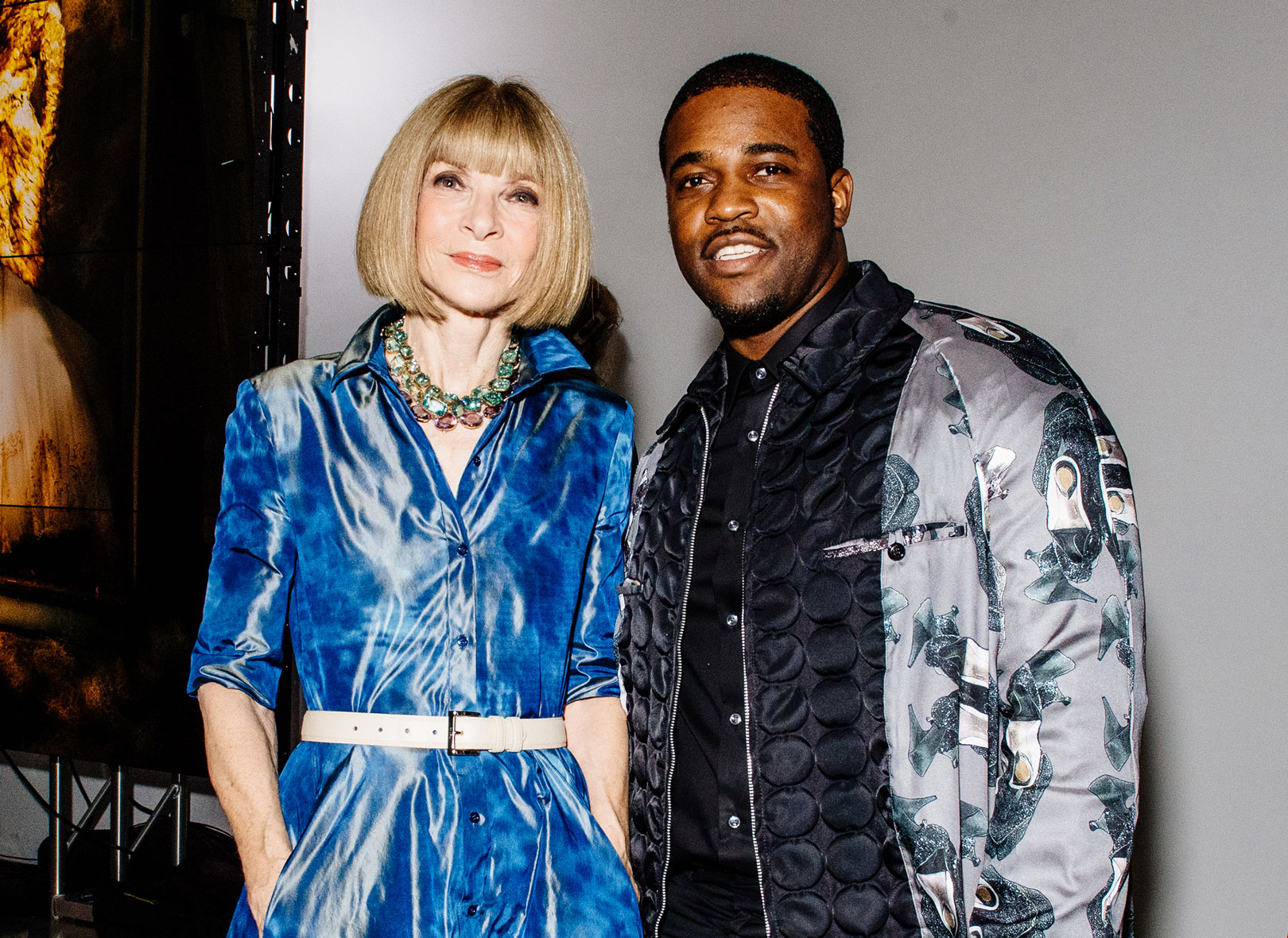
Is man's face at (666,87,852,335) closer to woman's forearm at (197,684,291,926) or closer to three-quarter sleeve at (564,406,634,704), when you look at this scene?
three-quarter sleeve at (564,406,634,704)

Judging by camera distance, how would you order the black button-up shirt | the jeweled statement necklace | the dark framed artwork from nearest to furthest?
the black button-up shirt, the jeweled statement necklace, the dark framed artwork

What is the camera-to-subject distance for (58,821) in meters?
3.29

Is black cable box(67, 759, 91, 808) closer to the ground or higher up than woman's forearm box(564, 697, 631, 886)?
closer to the ground

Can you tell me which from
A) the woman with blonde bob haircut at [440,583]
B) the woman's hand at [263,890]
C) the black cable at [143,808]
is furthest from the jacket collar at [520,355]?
the black cable at [143,808]

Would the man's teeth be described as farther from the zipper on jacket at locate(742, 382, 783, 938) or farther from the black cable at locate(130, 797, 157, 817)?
the black cable at locate(130, 797, 157, 817)

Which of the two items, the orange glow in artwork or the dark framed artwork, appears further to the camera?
the orange glow in artwork

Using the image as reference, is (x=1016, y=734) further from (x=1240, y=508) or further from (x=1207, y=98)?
(x=1207, y=98)

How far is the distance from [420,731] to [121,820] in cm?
229

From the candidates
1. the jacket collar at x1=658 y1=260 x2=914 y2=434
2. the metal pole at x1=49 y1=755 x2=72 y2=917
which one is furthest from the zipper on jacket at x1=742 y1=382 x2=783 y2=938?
the metal pole at x1=49 y1=755 x2=72 y2=917

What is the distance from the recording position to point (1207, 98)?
2377mm

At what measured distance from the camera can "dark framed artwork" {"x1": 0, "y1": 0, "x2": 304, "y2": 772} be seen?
293cm

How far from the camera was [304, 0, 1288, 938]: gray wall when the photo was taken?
2314 mm

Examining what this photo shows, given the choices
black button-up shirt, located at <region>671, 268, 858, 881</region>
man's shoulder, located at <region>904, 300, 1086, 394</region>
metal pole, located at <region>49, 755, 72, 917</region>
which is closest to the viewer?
man's shoulder, located at <region>904, 300, 1086, 394</region>

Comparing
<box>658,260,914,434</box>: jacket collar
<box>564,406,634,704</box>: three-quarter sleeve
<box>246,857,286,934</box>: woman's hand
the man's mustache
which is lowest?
<box>246,857,286,934</box>: woman's hand
